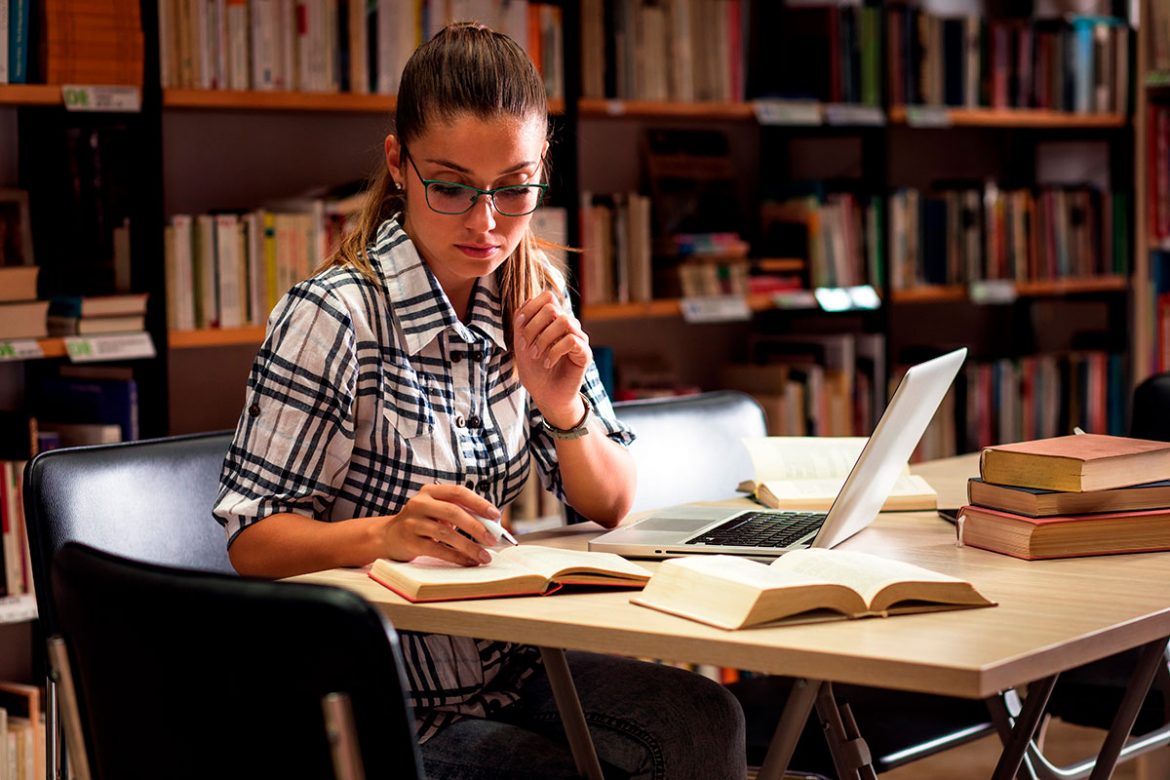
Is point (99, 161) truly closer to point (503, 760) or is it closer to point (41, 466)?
point (41, 466)

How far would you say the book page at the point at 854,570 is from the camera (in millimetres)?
1280

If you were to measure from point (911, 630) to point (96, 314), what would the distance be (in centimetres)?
181

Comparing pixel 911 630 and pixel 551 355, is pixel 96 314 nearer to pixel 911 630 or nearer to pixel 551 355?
pixel 551 355

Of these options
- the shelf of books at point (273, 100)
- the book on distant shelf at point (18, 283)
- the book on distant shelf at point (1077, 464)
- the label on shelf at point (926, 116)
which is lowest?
the book on distant shelf at point (1077, 464)

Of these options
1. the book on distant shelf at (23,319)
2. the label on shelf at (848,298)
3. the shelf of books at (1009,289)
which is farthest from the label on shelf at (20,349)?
the shelf of books at (1009,289)

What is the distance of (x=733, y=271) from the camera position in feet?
12.1

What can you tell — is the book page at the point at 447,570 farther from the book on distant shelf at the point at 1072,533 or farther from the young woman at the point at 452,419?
the book on distant shelf at the point at 1072,533

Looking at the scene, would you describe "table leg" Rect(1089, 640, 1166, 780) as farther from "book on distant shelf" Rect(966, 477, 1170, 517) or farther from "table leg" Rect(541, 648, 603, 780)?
"table leg" Rect(541, 648, 603, 780)

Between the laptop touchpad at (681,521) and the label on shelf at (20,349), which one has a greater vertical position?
the label on shelf at (20,349)

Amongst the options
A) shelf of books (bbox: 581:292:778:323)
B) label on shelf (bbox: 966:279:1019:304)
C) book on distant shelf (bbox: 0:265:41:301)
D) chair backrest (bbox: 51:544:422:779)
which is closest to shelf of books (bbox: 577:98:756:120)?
shelf of books (bbox: 581:292:778:323)

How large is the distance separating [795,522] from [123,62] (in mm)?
1570

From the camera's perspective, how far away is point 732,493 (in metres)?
2.24

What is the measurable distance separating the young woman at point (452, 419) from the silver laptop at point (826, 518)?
14cm

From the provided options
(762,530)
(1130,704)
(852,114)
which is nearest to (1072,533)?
(1130,704)
